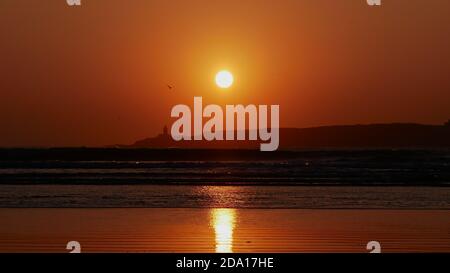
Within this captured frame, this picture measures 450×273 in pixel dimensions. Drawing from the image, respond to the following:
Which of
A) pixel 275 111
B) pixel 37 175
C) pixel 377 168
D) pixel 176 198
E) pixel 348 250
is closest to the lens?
pixel 348 250

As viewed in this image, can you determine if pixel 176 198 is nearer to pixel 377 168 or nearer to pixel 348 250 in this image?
pixel 348 250

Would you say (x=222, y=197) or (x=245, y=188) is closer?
(x=222, y=197)

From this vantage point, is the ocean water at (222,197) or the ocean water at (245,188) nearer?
the ocean water at (222,197)

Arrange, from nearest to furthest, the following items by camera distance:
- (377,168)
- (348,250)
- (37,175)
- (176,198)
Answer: (348,250) < (176,198) < (37,175) < (377,168)

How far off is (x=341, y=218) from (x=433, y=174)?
839 inches

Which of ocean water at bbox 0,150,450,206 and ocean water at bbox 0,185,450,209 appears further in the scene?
ocean water at bbox 0,150,450,206

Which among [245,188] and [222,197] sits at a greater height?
[245,188]

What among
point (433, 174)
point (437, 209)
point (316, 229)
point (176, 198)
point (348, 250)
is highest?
point (433, 174)
